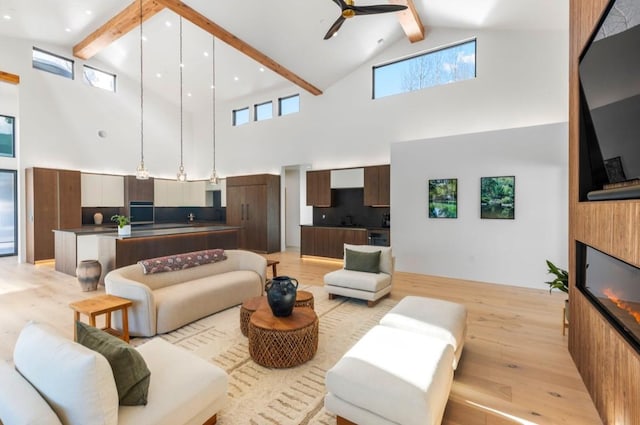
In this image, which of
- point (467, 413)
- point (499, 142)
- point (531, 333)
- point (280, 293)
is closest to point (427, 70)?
point (499, 142)

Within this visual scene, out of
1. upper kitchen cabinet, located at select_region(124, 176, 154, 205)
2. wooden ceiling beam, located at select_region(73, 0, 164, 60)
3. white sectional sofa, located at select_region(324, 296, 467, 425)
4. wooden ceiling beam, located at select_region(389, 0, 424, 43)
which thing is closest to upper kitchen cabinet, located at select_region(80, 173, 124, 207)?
upper kitchen cabinet, located at select_region(124, 176, 154, 205)

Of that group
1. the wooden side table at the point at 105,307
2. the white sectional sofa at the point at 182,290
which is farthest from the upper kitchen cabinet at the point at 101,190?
the wooden side table at the point at 105,307

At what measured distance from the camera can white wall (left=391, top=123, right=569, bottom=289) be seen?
5.05 m

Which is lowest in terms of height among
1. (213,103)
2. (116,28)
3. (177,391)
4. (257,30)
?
(177,391)

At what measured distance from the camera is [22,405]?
1260mm

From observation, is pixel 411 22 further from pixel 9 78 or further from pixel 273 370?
pixel 9 78

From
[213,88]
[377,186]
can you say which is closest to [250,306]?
[377,186]

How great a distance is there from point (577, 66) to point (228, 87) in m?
8.49

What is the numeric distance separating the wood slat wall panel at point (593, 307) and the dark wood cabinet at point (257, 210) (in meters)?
7.04

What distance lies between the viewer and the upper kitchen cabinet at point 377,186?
6.89m

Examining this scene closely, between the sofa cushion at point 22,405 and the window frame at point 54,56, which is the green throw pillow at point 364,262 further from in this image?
the window frame at point 54,56

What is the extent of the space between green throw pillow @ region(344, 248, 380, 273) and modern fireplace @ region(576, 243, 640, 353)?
2408 millimetres

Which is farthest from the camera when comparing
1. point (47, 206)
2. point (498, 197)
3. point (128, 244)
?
point (47, 206)

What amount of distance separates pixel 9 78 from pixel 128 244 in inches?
214
